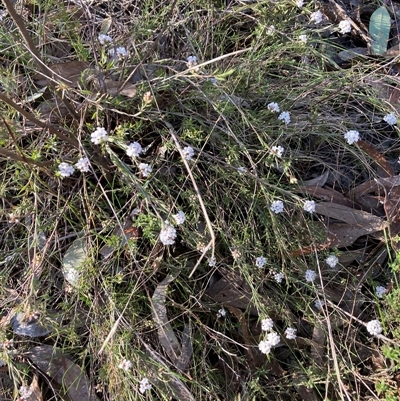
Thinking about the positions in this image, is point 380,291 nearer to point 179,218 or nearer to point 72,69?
point 179,218

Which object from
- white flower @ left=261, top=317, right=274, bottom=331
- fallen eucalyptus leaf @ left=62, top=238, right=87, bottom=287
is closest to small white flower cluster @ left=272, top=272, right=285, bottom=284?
white flower @ left=261, top=317, right=274, bottom=331

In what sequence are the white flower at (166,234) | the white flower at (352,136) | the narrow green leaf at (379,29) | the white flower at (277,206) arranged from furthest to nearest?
the narrow green leaf at (379,29)
the white flower at (352,136)
the white flower at (277,206)
the white flower at (166,234)

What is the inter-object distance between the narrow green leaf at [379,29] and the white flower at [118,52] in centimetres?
80

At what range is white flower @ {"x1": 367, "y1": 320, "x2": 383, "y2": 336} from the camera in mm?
1196

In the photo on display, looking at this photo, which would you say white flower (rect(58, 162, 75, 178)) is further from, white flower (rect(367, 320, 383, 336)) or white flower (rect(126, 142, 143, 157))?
white flower (rect(367, 320, 383, 336))

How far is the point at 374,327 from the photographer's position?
1.20 metres

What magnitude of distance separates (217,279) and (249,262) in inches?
4.1

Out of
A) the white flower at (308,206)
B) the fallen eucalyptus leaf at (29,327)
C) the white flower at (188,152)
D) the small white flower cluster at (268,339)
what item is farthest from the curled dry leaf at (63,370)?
the white flower at (308,206)

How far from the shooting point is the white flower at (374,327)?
3.92 feet

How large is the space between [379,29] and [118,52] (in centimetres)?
88

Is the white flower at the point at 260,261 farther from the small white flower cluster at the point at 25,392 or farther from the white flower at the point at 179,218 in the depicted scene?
the small white flower cluster at the point at 25,392

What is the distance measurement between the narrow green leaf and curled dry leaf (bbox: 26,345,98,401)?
4.07ft

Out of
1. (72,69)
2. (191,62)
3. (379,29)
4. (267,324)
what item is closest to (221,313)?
(267,324)

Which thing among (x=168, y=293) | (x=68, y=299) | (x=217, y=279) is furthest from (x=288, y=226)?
(x=68, y=299)
